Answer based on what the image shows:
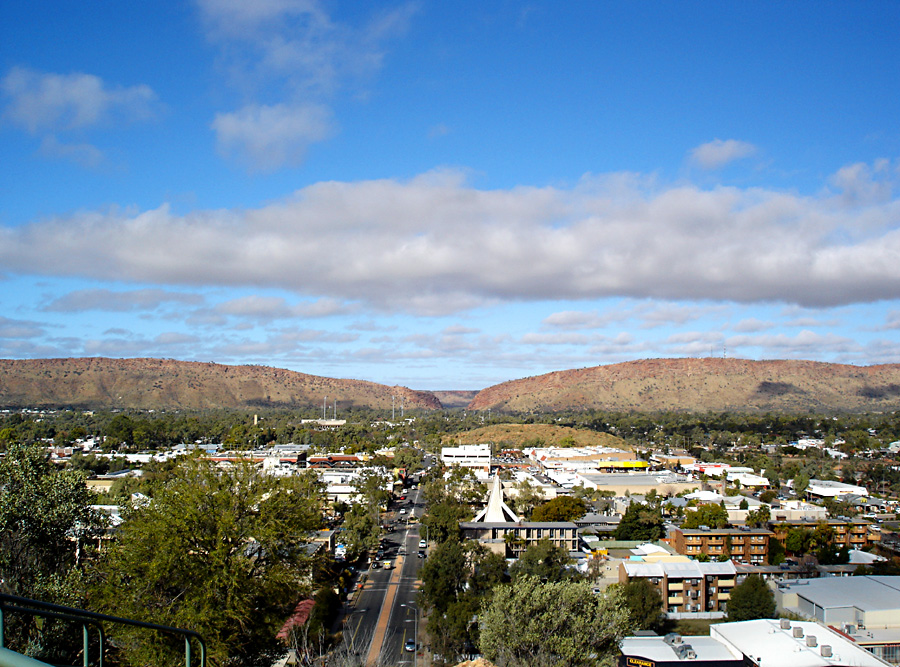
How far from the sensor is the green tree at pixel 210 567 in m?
11.4

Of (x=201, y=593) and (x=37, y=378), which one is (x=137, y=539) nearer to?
(x=201, y=593)

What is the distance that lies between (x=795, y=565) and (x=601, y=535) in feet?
38.2

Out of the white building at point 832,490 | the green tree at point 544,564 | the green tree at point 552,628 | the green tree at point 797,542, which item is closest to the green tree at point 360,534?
the green tree at point 544,564

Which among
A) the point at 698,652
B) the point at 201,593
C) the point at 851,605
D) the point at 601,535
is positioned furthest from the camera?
the point at 601,535

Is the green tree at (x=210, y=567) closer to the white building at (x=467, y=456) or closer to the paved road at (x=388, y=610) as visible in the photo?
the paved road at (x=388, y=610)

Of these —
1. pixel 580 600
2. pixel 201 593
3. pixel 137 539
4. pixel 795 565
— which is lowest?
pixel 795 565

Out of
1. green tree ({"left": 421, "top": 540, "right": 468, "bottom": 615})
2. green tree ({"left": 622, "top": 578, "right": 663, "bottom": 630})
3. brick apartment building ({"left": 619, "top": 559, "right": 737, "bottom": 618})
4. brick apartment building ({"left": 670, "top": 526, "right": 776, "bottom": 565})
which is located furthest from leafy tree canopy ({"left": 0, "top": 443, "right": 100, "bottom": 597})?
brick apartment building ({"left": 670, "top": 526, "right": 776, "bottom": 565})

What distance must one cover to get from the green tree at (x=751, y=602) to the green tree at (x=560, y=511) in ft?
54.7

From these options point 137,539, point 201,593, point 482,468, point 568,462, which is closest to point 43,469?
point 137,539

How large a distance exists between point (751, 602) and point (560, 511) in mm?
17895

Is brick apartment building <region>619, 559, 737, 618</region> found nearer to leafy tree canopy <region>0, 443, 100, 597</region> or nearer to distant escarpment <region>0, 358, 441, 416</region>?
leafy tree canopy <region>0, 443, 100, 597</region>

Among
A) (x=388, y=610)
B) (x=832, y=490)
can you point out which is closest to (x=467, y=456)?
(x=832, y=490)

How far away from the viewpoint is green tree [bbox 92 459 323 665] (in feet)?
37.4

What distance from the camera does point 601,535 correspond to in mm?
44719
